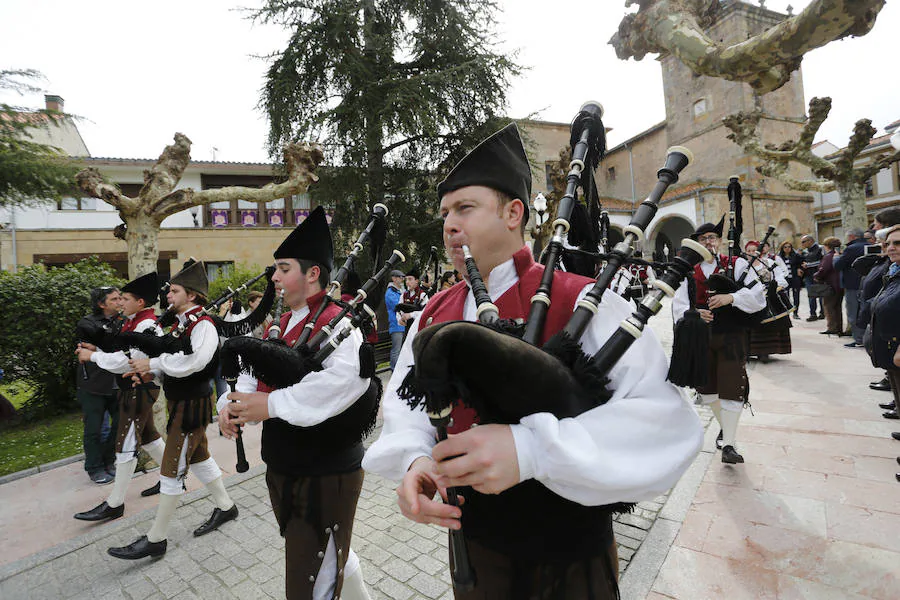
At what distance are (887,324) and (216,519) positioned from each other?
649 centimetres

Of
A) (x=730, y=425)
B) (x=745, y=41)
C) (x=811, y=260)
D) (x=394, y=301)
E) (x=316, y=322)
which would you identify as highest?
(x=745, y=41)

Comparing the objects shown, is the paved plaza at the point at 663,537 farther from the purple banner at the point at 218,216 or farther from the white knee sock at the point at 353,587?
the purple banner at the point at 218,216

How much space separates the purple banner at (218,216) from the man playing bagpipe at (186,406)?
20152mm

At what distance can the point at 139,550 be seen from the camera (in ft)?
11.6

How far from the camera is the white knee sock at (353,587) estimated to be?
2538 millimetres

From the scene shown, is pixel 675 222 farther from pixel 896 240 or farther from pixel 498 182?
pixel 498 182

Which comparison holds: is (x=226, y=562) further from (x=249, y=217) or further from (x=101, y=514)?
(x=249, y=217)

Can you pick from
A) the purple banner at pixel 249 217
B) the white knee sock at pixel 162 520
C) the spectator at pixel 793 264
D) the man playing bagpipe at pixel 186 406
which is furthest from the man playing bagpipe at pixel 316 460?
the purple banner at pixel 249 217

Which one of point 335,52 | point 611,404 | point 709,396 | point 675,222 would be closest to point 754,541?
point 709,396

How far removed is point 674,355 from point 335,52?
13432 millimetres

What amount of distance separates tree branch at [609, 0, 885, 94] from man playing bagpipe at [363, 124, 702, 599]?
1633 mm

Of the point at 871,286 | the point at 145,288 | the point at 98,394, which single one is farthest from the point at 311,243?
the point at 871,286

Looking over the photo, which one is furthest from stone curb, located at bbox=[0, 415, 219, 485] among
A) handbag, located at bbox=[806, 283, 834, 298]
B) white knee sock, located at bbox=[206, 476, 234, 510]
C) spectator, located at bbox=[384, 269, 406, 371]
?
handbag, located at bbox=[806, 283, 834, 298]

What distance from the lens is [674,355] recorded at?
4.20 feet
